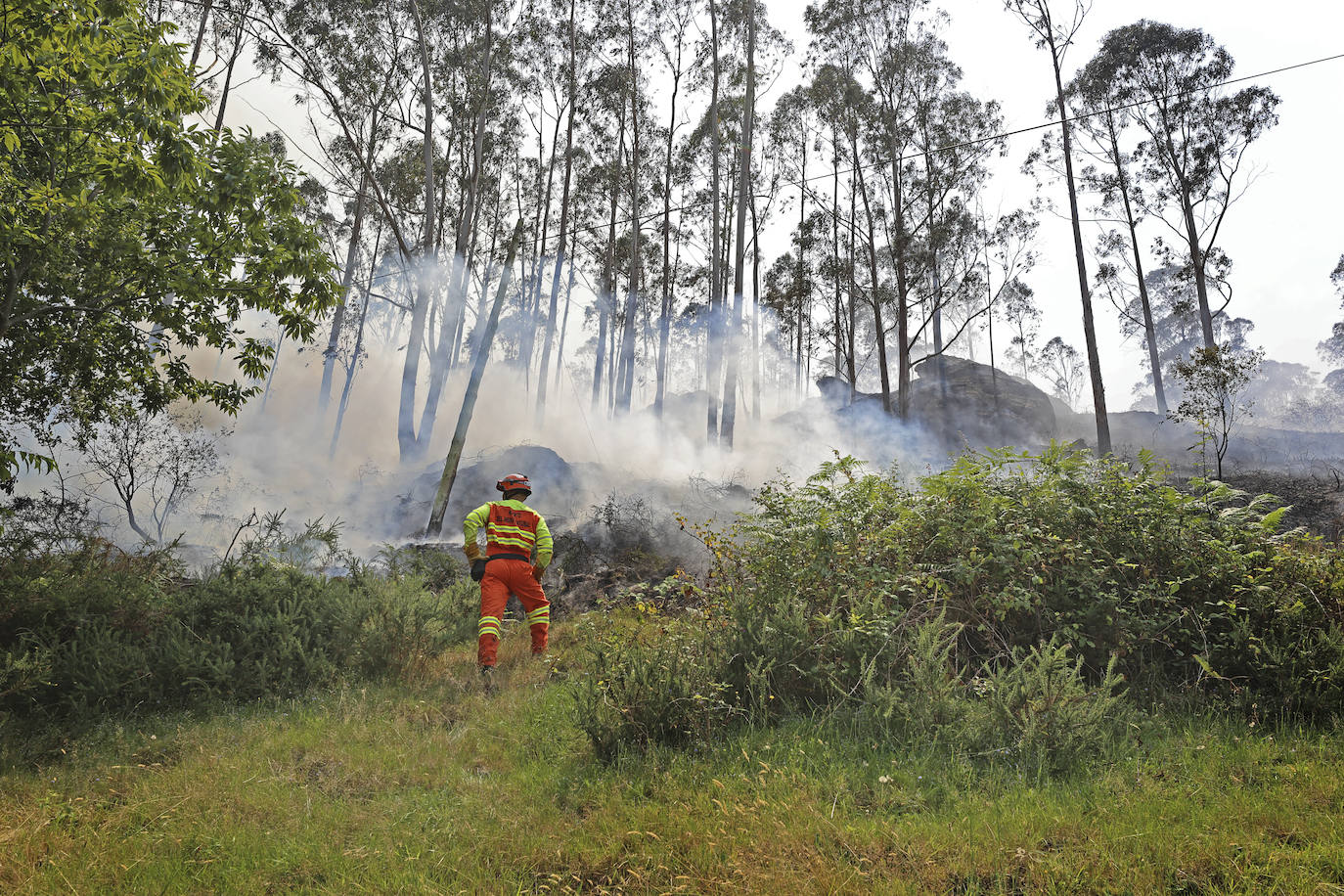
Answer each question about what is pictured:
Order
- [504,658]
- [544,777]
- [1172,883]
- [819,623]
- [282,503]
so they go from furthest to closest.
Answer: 1. [282,503]
2. [504,658]
3. [819,623]
4. [544,777]
5. [1172,883]

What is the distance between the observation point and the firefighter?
6.29 meters

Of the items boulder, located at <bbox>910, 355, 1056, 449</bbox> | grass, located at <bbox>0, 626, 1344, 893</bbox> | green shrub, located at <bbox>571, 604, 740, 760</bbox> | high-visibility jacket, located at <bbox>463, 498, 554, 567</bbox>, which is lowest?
grass, located at <bbox>0, 626, 1344, 893</bbox>

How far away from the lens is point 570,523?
1438cm

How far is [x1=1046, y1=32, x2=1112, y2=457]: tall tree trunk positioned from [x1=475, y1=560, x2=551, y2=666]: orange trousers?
14931 millimetres

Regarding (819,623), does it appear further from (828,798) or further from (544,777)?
(544,777)

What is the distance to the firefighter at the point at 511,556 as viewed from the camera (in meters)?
6.29

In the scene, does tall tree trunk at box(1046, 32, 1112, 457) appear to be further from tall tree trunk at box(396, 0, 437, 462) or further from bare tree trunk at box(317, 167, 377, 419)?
bare tree trunk at box(317, 167, 377, 419)

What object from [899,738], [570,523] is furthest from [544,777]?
[570,523]

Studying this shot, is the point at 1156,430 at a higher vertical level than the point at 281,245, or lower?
higher

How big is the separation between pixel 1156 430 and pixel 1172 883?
1173 inches

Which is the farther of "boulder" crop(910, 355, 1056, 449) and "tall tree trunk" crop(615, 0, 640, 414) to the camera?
"boulder" crop(910, 355, 1056, 449)

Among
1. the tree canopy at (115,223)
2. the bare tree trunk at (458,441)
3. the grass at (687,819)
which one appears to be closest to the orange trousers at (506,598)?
the grass at (687,819)

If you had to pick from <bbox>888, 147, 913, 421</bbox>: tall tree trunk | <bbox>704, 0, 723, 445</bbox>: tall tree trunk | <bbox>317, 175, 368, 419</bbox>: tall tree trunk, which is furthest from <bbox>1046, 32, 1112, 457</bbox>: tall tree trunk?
<bbox>317, 175, 368, 419</bbox>: tall tree trunk

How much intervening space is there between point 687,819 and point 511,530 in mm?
4048
